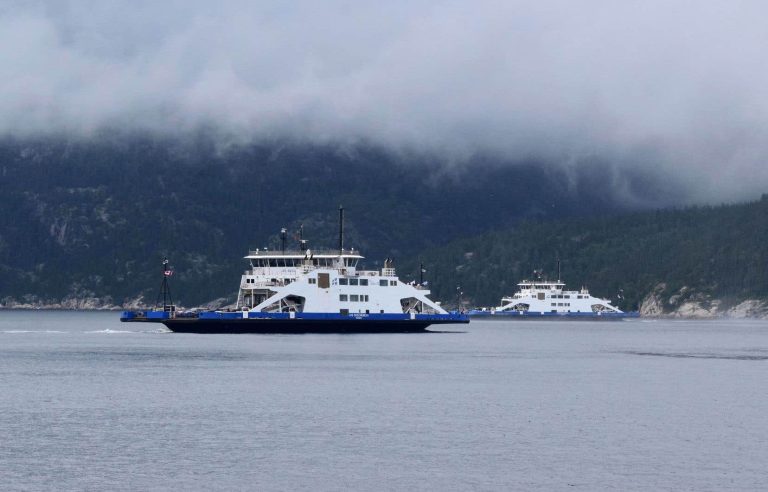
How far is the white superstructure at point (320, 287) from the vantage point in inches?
5915

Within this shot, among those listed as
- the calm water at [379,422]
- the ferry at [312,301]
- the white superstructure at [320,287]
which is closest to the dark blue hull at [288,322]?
the ferry at [312,301]

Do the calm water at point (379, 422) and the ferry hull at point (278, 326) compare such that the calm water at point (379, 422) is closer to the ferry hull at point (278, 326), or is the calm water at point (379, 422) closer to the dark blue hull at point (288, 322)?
the dark blue hull at point (288, 322)

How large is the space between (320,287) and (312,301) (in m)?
1.85

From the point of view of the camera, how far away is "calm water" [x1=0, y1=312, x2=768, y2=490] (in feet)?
162

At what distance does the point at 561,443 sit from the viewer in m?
57.6

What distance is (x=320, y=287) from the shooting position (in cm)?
15038

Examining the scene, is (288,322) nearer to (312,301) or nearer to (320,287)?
(312,301)

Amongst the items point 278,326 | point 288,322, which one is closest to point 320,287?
point 288,322

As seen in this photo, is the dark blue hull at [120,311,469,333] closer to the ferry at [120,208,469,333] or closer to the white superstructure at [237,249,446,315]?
the ferry at [120,208,469,333]

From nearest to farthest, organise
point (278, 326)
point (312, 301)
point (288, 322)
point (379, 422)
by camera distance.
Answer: point (379, 422) → point (288, 322) → point (278, 326) → point (312, 301)

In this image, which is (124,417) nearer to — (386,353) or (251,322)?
(386,353)

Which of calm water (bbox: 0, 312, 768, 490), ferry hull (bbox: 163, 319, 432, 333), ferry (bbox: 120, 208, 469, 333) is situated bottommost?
calm water (bbox: 0, 312, 768, 490)

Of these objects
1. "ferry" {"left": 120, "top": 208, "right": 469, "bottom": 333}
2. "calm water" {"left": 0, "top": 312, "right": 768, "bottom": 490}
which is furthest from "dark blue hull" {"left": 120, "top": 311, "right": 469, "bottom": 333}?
"calm water" {"left": 0, "top": 312, "right": 768, "bottom": 490}

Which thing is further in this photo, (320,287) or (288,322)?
(320,287)
